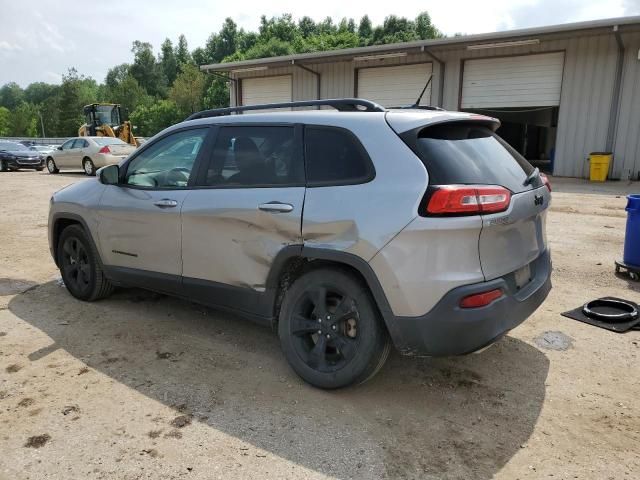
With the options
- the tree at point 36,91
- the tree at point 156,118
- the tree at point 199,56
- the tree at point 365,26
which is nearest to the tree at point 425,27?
the tree at point 365,26

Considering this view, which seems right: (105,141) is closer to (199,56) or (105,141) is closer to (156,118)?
(156,118)

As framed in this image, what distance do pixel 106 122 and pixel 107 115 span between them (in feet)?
1.33

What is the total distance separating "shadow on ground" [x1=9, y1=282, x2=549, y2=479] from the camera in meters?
2.65

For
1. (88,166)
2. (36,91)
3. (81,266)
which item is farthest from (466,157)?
(36,91)

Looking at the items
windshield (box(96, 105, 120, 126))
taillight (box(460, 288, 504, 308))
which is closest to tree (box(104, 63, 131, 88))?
windshield (box(96, 105, 120, 126))

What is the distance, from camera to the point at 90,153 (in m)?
18.8

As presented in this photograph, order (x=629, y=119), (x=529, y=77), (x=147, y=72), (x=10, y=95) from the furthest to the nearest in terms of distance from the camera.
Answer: (x=10, y=95) < (x=147, y=72) < (x=529, y=77) < (x=629, y=119)

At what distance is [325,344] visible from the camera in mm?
3209

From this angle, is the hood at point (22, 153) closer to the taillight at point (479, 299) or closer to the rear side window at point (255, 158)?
the rear side window at point (255, 158)

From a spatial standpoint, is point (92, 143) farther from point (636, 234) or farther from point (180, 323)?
point (636, 234)

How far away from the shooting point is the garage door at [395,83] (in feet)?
62.9

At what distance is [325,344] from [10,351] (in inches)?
97.1

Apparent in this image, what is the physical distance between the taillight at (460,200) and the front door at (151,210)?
2.01 metres

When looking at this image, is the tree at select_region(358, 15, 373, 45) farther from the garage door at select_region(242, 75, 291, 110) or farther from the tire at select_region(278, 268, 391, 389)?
the tire at select_region(278, 268, 391, 389)
